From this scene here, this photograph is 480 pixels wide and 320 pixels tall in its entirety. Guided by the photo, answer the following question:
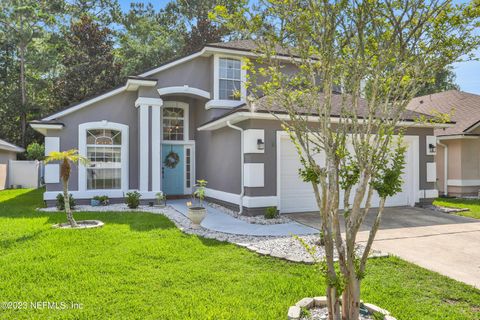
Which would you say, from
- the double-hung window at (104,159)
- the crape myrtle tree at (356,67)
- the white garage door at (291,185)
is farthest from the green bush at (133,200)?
the crape myrtle tree at (356,67)

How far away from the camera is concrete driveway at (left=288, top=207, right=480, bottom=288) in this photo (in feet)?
17.7

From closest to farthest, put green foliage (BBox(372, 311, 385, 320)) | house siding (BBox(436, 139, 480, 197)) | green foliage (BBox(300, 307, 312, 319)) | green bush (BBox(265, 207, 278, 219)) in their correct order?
green foliage (BBox(372, 311, 385, 320)) < green foliage (BBox(300, 307, 312, 319)) < green bush (BBox(265, 207, 278, 219)) < house siding (BBox(436, 139, 480, 197))

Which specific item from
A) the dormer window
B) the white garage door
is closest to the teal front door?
the dormer window

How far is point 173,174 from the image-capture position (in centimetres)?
1432

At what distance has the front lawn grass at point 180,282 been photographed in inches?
149

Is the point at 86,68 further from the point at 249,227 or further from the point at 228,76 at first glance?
the point at 249,227

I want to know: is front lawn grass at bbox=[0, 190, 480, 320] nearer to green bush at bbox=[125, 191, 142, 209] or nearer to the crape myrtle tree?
the crape myrtle tree

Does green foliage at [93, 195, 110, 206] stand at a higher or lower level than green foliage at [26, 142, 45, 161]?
lower

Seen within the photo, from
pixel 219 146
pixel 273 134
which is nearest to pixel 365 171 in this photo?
pixel 273 134

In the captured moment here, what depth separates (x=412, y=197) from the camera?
11.3 meters

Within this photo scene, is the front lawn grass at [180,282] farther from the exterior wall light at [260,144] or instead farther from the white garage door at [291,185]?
the white garage door at [291,185]

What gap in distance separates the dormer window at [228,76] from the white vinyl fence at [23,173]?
15.2 metres

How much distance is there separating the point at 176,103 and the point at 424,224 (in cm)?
1038

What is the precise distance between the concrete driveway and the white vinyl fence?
1875 centimetres
